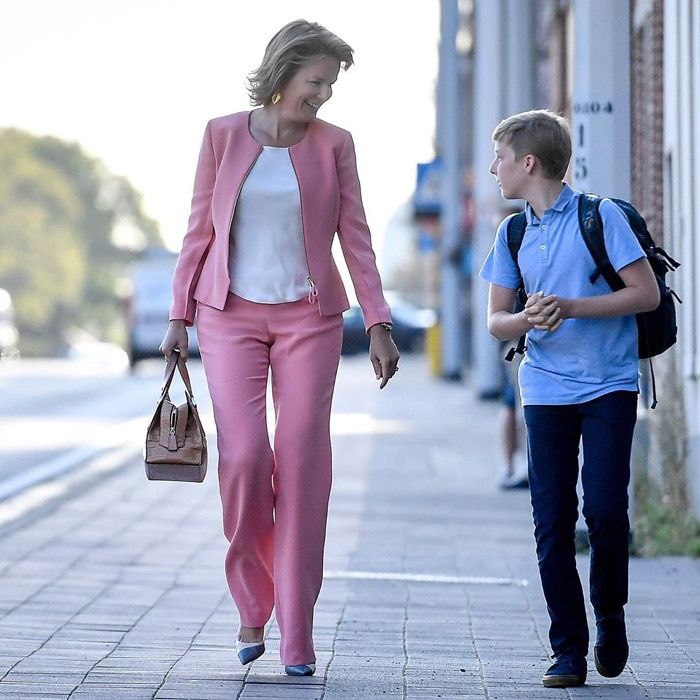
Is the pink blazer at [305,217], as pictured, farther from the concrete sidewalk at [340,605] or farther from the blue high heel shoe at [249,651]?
the concrete sidewalk at [340,605]

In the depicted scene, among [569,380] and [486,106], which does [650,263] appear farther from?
[486,106]

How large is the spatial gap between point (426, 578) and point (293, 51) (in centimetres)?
342

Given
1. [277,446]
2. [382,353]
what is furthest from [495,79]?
[277,446]

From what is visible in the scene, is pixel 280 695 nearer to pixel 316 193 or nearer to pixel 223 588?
pixel 316 193

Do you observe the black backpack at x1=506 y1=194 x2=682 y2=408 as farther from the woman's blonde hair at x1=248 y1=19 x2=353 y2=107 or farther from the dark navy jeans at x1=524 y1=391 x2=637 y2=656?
the woman's blonde hair at x1=248 y1=19 x2=353 y2=107

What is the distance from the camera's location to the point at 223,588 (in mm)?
7547

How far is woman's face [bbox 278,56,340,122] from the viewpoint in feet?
17.1

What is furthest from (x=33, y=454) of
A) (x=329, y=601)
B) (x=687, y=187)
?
(x=329, y=601)

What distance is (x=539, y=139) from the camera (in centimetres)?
511

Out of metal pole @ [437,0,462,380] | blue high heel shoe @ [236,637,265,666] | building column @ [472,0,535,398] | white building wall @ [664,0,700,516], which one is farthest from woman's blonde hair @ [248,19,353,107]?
metal pole @ [437,0,462,380]

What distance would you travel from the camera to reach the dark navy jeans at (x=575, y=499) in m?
5.06

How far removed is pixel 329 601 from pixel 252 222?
2379mm

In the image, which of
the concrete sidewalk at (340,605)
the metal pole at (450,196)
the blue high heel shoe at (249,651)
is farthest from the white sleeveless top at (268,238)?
the metal pole at (450,196)

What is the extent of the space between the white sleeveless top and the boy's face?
0.62 meters
